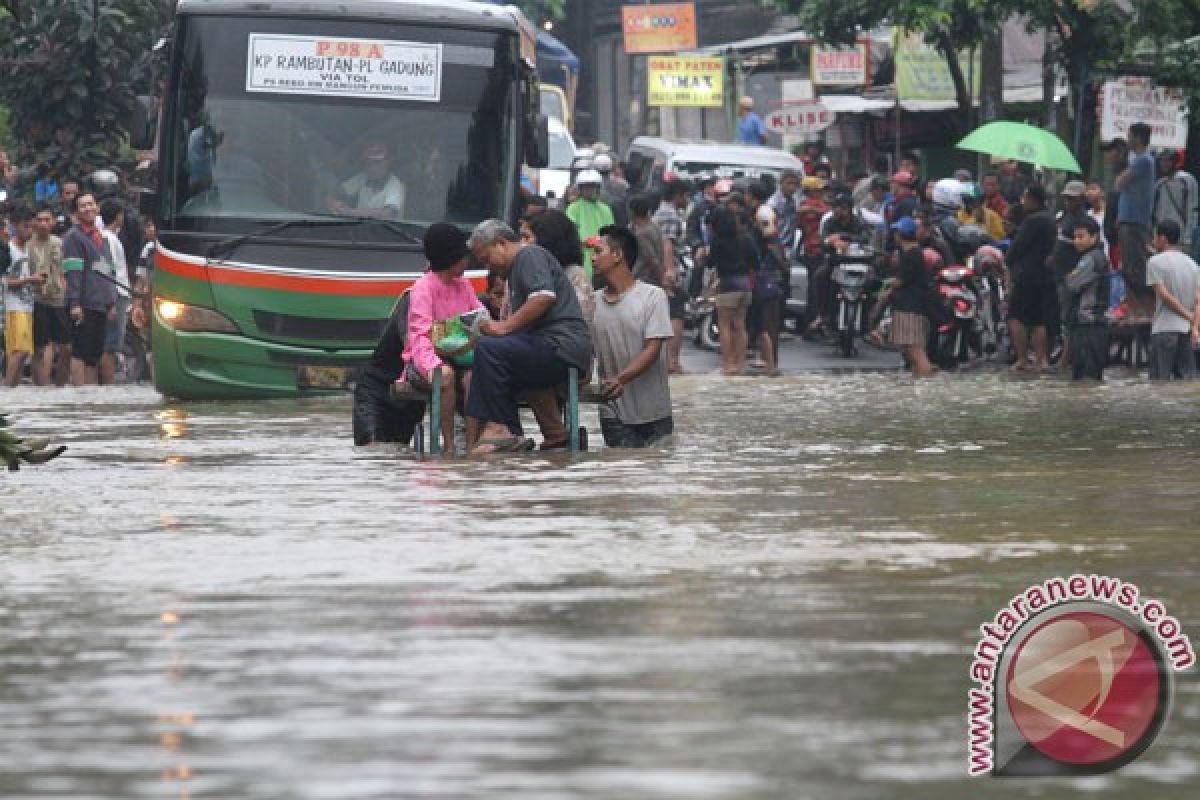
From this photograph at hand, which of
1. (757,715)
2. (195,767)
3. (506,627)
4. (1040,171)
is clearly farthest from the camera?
(1040,171)

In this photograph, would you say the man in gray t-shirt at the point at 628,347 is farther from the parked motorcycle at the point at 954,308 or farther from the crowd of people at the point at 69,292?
the parked motorcycle at the point at 954,308

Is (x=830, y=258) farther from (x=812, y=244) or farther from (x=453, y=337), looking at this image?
(x=453, y=337)

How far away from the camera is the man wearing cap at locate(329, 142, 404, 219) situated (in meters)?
21.2

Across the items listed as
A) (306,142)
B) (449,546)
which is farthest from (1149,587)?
(306,142)

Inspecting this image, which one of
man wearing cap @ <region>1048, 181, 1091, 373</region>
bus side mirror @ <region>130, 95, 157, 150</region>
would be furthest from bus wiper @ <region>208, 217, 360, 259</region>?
Answer: man wearing cap @ <region>1048, 181, 1091, 373</region>

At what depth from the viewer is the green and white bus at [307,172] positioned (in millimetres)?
21094

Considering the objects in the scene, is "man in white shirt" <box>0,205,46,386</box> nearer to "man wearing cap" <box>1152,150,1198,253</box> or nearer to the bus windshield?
the bus windshield

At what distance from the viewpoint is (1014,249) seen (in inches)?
1065

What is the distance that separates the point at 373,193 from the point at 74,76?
10923 millimetres

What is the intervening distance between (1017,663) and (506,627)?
5.08 ft

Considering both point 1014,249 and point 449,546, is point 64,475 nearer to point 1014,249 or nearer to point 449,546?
point 449,546

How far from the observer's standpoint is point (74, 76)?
31.4m

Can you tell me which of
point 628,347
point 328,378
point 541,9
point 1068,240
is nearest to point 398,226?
point 328,378

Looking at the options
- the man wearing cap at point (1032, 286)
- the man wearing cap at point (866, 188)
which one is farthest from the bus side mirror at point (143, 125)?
the man wearing cap at point (866, 188)
